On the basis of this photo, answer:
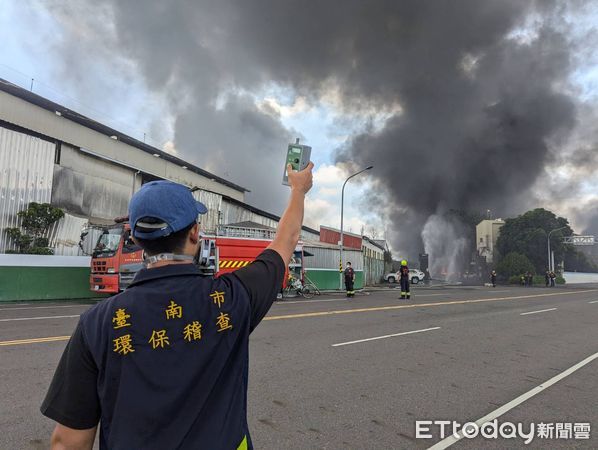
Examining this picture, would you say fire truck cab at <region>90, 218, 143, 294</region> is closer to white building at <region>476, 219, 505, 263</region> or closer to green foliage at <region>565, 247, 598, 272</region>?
white building at <region>476, 219, 505, 263</region>

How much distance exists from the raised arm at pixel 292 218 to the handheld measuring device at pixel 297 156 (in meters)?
0.21

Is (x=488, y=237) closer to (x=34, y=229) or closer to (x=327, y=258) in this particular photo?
(x=327, y=258)

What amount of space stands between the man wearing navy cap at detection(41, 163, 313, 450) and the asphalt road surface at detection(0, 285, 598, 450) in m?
2.54

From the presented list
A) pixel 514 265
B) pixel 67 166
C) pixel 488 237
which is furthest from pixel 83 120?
pixel 488 237

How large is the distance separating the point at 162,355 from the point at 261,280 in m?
0.45

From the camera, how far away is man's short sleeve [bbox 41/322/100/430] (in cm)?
138

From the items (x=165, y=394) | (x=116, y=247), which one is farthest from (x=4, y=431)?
(x=116, y=247)

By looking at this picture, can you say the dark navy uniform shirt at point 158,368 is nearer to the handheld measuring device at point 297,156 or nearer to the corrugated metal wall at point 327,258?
the handheld measuring device at point 297,156

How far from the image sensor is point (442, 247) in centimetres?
7150

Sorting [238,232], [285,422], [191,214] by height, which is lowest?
[285,422]

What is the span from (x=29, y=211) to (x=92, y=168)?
6.48m

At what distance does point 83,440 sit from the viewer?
1.43m

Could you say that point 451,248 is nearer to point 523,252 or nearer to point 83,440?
point 523,252

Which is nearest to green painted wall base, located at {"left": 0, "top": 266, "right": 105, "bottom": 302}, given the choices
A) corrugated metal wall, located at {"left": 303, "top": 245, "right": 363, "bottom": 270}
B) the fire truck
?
the fire truck
